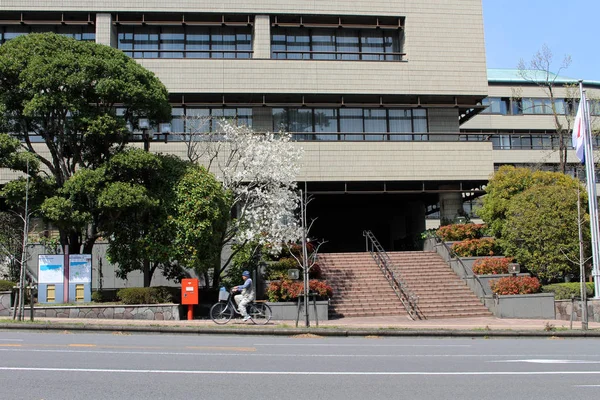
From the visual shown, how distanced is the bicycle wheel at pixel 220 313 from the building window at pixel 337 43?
16.0m

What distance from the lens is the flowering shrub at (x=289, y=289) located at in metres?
22.0

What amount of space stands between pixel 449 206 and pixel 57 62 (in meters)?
19.0

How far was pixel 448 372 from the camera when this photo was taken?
10227 mm

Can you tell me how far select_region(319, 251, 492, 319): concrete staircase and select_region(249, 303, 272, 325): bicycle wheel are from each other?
369cm

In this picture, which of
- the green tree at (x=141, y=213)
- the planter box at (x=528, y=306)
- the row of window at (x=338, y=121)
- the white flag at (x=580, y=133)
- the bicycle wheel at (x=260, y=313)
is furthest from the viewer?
the row of window at (x=338, y=121)

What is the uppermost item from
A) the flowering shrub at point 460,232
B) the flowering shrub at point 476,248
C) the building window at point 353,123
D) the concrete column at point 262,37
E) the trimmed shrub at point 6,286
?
the concrete column at point 262,37

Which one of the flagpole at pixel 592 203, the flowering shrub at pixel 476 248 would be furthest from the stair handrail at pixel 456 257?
the flagpole at pixel 592 203

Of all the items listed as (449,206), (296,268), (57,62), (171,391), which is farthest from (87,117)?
(449,206)

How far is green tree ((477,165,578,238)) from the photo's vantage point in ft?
89.0

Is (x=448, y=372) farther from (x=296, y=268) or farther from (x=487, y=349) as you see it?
(x=296, y=268)

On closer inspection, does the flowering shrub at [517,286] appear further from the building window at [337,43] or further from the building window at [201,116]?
the building window at [337,43]

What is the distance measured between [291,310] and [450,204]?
1251 centimetres

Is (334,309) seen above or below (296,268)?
below

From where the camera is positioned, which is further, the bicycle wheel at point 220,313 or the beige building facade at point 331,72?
the beige building facade at point 331,72
